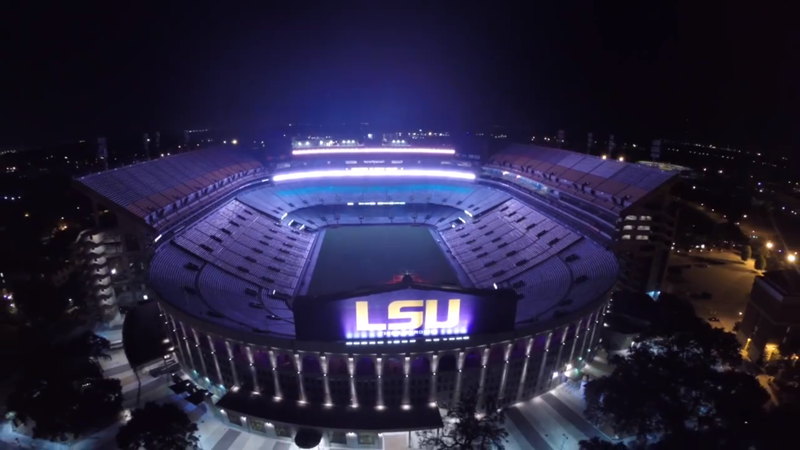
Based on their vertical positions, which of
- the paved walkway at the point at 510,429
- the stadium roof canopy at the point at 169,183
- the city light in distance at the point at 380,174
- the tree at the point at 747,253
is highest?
the stadium roof canopy at the point at 169,183

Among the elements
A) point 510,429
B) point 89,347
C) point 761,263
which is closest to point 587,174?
point 761,263

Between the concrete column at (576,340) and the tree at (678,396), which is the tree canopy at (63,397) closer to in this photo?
the tree at (678,396)

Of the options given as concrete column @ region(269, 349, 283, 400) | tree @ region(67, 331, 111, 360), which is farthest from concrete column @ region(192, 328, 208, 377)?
tree @ region(67, 331, 111, 360)

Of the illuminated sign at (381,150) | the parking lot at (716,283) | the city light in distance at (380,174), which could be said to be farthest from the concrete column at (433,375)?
the illuminated sign at (381,150)

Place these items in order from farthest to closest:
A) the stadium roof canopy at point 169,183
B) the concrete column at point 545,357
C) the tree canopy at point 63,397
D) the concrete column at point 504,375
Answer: the stadium roof canopy at point 169,183 → the concrete column at point 545,357 → the concrete column at point 504,375 → the tree canopy at point 63,397

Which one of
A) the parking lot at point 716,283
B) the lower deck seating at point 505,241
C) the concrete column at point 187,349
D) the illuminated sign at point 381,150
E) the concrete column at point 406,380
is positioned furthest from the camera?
the illuminated sign at point 381,150

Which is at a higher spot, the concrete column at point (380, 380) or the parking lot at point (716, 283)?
the concrete column at point (380, 380)
